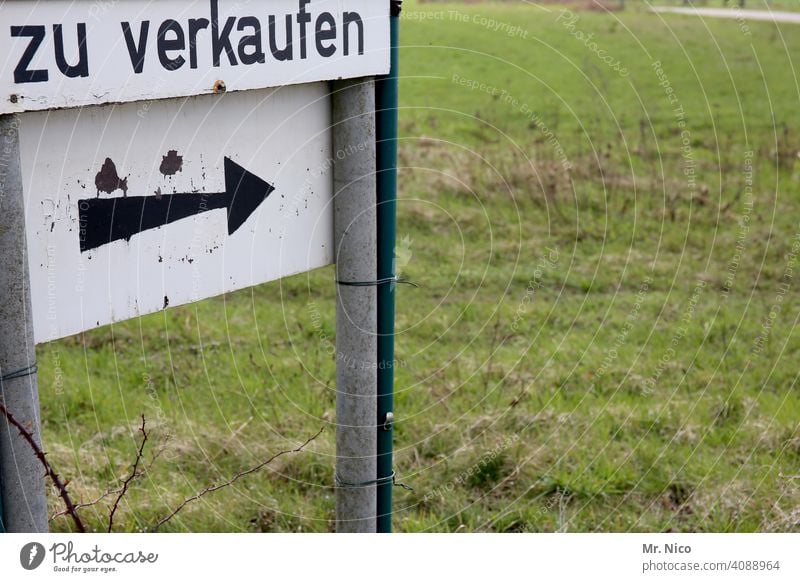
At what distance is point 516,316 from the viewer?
515 cm

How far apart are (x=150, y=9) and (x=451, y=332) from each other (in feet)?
10.4

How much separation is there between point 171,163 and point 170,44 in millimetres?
277

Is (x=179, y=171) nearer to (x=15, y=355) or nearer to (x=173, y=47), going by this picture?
(x=173, y=47)

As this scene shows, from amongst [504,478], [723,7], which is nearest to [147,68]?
[504,478]

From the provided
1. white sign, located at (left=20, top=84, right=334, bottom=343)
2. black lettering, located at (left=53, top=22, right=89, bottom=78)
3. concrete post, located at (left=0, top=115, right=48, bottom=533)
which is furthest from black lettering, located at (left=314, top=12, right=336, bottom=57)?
concrete post, located at (left=0, top=115, right=48, bottom=533)

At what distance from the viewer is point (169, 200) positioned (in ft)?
7.09

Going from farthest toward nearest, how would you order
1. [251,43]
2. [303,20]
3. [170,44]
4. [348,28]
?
[348,28]
[303,20]
[251,43]
[170,44]

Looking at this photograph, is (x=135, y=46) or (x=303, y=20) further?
(x=303, y=20)

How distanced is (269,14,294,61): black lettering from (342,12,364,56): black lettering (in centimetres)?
16

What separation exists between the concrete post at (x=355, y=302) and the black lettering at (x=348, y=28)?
111 mm

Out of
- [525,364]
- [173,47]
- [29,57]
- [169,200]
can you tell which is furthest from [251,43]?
[525,364]

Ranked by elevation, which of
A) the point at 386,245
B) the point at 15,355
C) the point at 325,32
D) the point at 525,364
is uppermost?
the point at 325,32

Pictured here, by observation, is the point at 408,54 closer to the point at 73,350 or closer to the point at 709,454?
the point at 73,350

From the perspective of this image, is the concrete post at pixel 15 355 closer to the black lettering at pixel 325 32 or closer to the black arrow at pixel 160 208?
the black arrow at pixel 160 208
